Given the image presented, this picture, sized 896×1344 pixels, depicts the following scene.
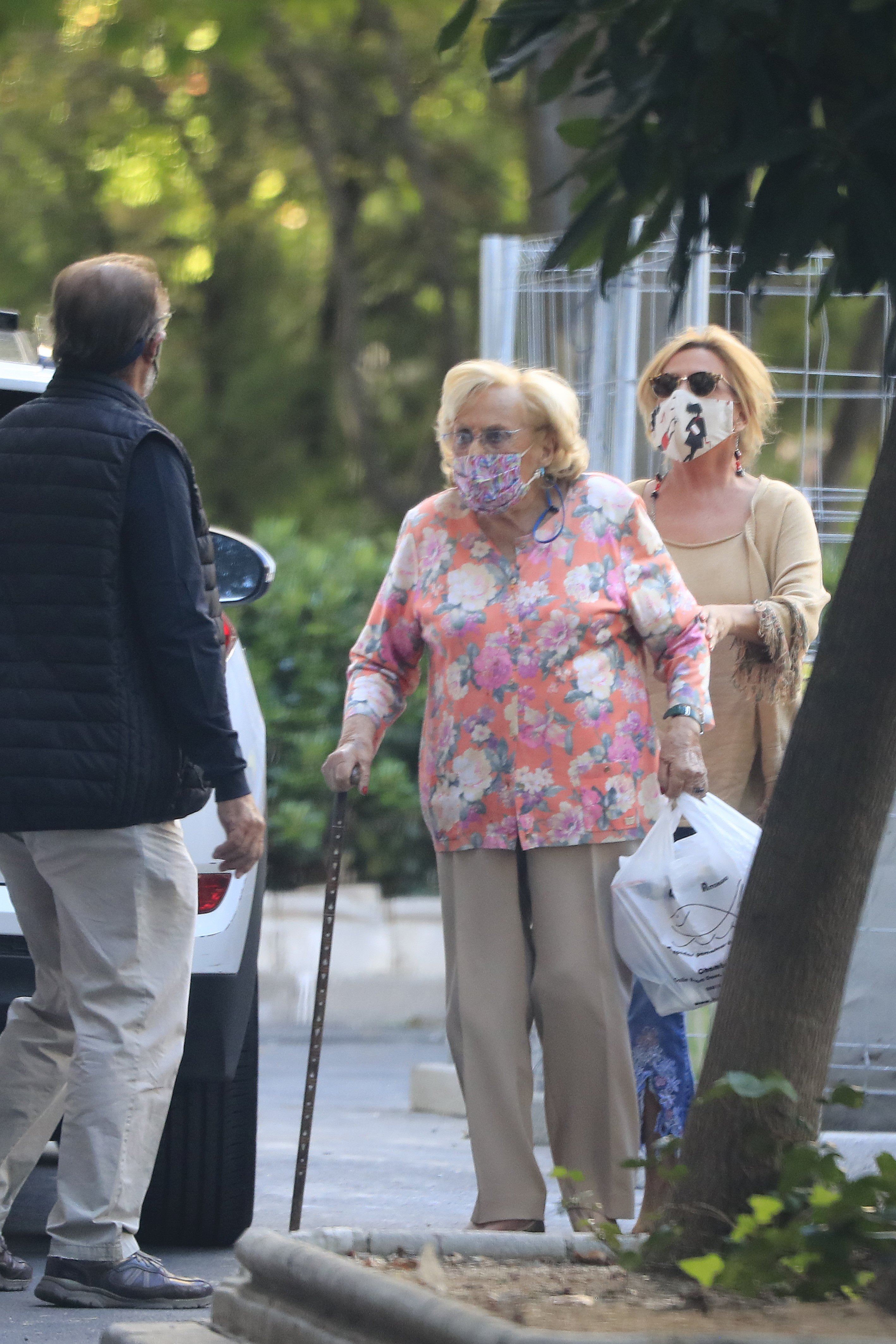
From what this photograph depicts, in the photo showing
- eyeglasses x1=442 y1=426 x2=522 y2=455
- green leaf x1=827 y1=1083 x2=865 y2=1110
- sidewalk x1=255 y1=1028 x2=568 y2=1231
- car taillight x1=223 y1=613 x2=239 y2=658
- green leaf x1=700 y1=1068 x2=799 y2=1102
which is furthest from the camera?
sidewalk x1=255 y1=1028 x2=568 y2=1231

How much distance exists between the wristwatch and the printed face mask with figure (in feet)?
2.45

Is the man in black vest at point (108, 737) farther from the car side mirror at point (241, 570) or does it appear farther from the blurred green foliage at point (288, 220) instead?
the blurred green foliage at point (288, 220)

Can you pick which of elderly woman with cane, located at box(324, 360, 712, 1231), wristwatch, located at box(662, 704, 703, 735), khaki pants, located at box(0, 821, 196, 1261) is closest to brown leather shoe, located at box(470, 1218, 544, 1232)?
elderly woman with cane, located at box(324, 360, 712, 1231)

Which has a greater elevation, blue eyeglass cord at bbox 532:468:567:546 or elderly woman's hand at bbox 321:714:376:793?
blue eyeglass cord at bbox 532:468:567:546

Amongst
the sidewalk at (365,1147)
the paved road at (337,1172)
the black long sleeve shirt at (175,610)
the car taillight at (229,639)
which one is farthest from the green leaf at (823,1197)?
the car taillight at (229,639)

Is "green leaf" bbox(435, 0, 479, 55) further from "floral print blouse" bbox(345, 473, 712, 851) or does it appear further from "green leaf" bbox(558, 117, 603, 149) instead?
"floral print blouse" bbox(345, 473, 712, 851)

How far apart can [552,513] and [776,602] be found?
0.58 metres

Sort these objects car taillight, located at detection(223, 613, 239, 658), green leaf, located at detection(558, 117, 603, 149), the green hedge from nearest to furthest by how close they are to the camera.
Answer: green leaf, located at detection(558, 117, 603, 149), car taillight, located at detection(223, 613, 239, 658), the green hedge

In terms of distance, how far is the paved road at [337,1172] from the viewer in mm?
3764

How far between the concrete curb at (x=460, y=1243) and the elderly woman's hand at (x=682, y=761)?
1.07 metres

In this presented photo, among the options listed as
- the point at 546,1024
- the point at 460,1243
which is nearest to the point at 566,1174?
the point at 460,1243

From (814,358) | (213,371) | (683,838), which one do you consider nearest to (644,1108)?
(683,838)

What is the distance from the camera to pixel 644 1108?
169 inches

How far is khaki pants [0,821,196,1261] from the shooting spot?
3.67 meters
